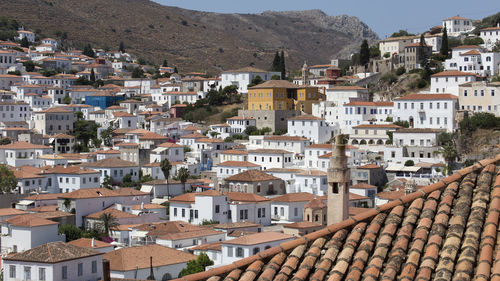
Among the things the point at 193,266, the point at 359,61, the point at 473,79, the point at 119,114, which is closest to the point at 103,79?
the point at 119,114

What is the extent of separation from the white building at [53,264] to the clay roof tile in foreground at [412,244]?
2502cm

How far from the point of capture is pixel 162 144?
2500 inches

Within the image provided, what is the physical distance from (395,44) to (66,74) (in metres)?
42.1

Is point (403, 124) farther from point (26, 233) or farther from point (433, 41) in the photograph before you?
point (26, 233)

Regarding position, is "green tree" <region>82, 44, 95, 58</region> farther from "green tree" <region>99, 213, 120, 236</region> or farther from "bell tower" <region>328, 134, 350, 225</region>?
"bell tower" <region>328, 134, 350, 225</region>

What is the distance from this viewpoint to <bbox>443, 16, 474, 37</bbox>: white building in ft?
296

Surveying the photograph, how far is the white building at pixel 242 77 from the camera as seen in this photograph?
80062mm

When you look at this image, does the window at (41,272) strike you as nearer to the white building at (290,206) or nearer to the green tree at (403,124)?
the white building at (290,206)

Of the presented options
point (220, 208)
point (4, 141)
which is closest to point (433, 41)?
point (220, 208)

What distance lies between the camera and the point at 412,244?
6.30m

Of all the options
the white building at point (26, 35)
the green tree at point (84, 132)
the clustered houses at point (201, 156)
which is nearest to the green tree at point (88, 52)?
the white building at point (26, 35)

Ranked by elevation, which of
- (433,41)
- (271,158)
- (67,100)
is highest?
(433,41)

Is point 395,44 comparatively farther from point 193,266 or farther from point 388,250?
point 388,250

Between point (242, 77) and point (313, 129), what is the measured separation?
2011 centimetres
